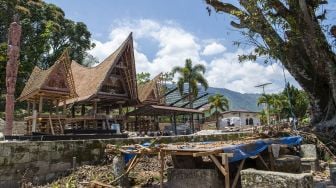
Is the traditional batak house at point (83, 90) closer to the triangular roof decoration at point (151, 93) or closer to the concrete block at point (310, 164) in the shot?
the triangular roof decoration at point (151, 93)

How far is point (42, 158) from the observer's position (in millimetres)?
8477

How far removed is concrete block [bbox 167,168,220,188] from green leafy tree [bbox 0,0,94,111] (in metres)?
25.0

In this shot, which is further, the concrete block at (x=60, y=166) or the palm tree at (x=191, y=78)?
the palm tree at (x=191, y=78)

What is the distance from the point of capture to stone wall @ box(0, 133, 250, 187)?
7.86 metres

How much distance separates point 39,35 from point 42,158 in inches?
1259

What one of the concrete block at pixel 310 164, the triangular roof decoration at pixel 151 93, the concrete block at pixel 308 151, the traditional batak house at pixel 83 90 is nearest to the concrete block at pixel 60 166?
the concrete block at pixel 310 164

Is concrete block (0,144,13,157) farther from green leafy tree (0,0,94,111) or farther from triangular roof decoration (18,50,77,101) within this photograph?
green leafy tree (0,0,94,111)

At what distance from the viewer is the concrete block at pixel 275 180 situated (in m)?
4.06

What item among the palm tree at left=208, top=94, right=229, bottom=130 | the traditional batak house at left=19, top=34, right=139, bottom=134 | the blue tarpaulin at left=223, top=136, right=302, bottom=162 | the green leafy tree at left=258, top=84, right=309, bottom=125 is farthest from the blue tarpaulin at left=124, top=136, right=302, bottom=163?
the palm tree at left=208, top=94, right=229, bottom=130

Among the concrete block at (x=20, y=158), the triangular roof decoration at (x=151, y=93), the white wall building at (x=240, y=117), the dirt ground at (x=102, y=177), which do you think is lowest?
the dirt ground at (x=102, y=177)

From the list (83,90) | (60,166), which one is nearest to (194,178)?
(60,166)

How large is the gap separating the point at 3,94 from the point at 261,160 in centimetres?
3004

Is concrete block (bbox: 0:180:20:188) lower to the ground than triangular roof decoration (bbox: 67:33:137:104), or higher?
lower

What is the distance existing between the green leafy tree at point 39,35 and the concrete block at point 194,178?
25.0 meters
